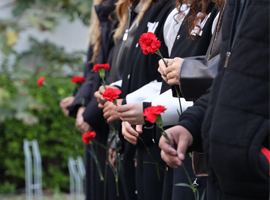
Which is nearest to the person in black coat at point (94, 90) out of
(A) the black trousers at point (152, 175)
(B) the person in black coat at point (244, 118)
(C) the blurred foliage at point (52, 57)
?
(A) the black trousers at point (152, 175)

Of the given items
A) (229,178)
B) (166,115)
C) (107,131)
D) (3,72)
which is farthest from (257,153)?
(3,72)

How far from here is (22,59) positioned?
5938 mm

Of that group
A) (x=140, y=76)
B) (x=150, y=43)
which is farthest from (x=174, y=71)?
(x=140, y=76)

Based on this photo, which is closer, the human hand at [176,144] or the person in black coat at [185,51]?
the human hand at [176,144]

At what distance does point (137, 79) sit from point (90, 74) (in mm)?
1101

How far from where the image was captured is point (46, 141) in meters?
5.04

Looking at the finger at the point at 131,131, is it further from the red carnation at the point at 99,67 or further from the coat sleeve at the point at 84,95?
the coat sleeve at the point at 84,95

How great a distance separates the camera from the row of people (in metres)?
0.77

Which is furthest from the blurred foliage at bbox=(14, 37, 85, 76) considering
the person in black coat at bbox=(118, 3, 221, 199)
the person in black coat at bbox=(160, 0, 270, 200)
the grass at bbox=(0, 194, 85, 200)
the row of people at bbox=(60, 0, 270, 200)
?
the person in black coat at bbox=(160, 0, 270, 200)

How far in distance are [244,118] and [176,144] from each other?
23 cm

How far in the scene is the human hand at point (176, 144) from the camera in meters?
0.89

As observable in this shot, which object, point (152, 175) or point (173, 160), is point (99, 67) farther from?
point (173, 160)

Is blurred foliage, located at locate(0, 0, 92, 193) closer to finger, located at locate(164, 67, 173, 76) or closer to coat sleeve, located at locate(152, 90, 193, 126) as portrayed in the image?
coat sleeve, located at locate(152, 90, 193, 126)

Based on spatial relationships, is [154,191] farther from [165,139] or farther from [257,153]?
[257,153]
